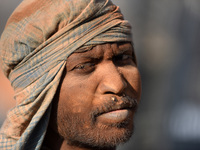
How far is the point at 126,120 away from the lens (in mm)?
1553

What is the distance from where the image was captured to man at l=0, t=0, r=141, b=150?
1.52 metres

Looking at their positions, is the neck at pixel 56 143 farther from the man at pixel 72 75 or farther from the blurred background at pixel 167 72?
the blurred background at pixel 167 72

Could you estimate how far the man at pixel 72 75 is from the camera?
1.52m

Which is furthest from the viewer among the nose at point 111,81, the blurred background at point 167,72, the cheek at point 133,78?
the blurred background at point 167,72

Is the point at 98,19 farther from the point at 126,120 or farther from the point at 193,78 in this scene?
the point at 193,78

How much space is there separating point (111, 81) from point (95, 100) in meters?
0.12

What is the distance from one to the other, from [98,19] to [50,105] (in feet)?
1.61

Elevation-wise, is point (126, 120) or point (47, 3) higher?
point (47, 3)

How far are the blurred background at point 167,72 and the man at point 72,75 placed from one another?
6.22 feet

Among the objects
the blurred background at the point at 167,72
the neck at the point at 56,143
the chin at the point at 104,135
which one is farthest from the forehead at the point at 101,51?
the blurred background at the point at 167,72

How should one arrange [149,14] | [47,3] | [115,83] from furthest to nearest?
[149,14]
[47,3]
[115,83]

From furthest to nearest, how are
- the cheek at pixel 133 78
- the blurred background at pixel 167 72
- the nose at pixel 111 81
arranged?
the blurred background at pixel 167 72
the cheek at pixel 133 78
the nose at pixel 111 81

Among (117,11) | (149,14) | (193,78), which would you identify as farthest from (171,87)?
(117,11)

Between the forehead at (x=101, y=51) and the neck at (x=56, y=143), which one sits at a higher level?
the forehead at (x=101, y=51)
